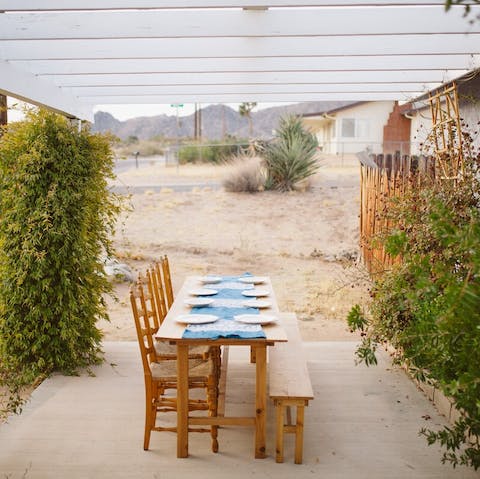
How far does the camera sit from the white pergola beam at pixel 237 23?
17.2 ft

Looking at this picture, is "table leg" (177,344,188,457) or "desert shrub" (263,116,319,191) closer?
"table leg" (177,344,188,457)

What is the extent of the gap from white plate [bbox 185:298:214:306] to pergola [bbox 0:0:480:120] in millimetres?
2117

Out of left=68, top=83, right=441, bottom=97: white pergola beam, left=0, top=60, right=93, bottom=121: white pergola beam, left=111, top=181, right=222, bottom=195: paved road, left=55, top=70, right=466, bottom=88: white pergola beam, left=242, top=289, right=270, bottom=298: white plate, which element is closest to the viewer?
left=242, top=289, right=270, bottom=298: white plate

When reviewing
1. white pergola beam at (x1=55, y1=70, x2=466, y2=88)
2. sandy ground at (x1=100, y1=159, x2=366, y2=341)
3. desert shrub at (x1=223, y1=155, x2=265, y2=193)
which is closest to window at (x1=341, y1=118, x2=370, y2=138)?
sandy ground at (x1=100, y1=159, x2=366, y2=341)

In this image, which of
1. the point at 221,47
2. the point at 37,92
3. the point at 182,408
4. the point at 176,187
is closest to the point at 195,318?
the point at 182,408

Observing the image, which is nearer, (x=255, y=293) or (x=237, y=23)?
(x=237, y=23)

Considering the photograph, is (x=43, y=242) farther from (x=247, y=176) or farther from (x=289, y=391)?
(x=247, y=176)

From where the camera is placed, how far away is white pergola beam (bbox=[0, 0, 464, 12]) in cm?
459

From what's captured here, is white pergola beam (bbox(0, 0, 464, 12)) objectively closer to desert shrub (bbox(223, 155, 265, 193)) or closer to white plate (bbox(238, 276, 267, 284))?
white plate (bbox(238, 276, 267, 284))

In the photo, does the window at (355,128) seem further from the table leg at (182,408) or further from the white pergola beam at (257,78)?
the table leg at (182,408)

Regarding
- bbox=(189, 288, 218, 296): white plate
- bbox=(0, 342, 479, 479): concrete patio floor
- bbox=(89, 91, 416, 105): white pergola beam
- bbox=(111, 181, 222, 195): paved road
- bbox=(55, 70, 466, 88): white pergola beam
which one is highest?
bbox=(55, 70, 466, 88): white pergola beam

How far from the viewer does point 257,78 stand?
25.2ft

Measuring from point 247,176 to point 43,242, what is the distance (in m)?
14.2

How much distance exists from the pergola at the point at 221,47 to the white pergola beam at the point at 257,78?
1cm
